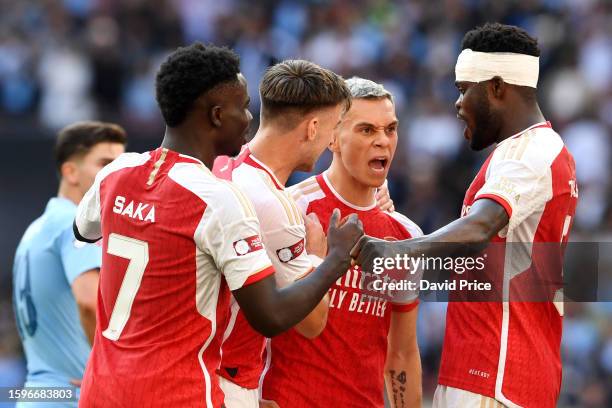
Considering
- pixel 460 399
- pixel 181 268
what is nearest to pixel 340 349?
pixel 460 399

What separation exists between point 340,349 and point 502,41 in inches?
71.9

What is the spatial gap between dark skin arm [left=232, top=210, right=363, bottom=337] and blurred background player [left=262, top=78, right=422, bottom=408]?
3.26ft

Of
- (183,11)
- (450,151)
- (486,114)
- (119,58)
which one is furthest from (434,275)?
(183,11)

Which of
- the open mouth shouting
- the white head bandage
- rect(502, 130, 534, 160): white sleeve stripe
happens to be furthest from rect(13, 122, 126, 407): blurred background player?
rect(502, 130, 534, 160): white sleeve stripe

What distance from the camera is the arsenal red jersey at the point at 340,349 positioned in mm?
5758

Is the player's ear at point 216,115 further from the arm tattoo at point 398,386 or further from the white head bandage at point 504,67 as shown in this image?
the arm tattoo at point 398,386

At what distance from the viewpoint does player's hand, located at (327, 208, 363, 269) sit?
194 inches

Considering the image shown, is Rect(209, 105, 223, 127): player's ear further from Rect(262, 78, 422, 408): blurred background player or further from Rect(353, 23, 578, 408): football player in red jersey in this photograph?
Rect(262, 78, 422, 408): blurred background player

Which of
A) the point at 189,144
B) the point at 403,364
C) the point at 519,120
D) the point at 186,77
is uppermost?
the point at 519,120

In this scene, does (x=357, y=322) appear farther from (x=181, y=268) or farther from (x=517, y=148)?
(x=181, y=268)

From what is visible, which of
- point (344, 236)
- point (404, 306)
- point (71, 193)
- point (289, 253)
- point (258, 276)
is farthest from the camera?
point (71, 193)

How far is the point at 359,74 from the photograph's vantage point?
1550cm

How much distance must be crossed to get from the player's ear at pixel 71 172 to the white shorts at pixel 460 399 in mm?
3021

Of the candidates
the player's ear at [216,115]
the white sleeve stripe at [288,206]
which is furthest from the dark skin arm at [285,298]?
the player's ear at [216,115]
